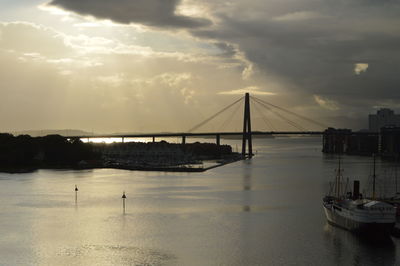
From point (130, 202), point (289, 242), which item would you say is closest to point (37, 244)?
point (289, 242)

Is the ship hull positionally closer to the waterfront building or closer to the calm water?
the calm water

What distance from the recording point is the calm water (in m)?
18.2

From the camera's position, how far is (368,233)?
2108cm

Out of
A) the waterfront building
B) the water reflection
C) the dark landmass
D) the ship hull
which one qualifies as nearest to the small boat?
the ship hull

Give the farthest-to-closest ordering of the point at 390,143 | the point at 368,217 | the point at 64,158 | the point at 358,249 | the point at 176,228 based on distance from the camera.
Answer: the point at 390,143 → the point at 64,158 → the point at 176,228 → the point at 368,217 → the point at 358,249

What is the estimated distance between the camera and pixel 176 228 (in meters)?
22.9

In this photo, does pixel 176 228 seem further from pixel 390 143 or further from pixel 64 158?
pixel 390 143

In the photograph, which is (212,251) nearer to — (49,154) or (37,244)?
(37,244)

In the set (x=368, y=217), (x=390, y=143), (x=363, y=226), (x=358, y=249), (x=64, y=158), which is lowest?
(x=358, y=249)

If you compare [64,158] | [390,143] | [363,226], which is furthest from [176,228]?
[390,143]

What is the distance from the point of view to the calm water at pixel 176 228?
18250mm

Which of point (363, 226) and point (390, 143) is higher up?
point (390, 143)

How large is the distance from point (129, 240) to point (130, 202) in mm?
10289

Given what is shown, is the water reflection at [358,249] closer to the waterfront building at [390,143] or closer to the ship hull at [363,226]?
the ship hull at [363,226]
